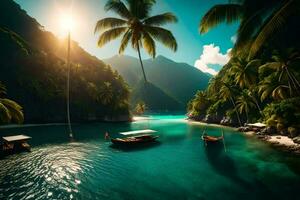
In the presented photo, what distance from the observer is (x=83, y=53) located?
4313 inches

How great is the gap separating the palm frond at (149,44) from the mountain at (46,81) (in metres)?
49.7

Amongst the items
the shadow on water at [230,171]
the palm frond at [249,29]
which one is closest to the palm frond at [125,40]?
the palm frond at [249,29]

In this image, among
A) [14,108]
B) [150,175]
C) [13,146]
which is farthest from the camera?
[13,146]

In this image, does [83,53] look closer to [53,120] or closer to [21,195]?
[53,120]

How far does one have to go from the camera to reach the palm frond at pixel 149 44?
19688 millimetres

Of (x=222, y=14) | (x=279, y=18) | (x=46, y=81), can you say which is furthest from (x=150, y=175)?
(x=46, y=81)

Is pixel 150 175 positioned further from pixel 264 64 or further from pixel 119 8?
pixel 264 64

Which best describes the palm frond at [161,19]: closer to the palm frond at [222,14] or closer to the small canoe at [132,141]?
the palm frond at [222,14]

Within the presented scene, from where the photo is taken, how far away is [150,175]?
17.3 m

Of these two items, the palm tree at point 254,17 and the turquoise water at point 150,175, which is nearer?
the palm tree at point 254,17

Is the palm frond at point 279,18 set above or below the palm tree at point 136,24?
below

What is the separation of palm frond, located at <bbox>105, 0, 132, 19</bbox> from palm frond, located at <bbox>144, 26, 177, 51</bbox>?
2.37 m

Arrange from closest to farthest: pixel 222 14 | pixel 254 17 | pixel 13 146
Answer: pixel 254 17
pixel 222 14
pixel 13 146

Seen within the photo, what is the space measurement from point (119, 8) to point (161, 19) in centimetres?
448
